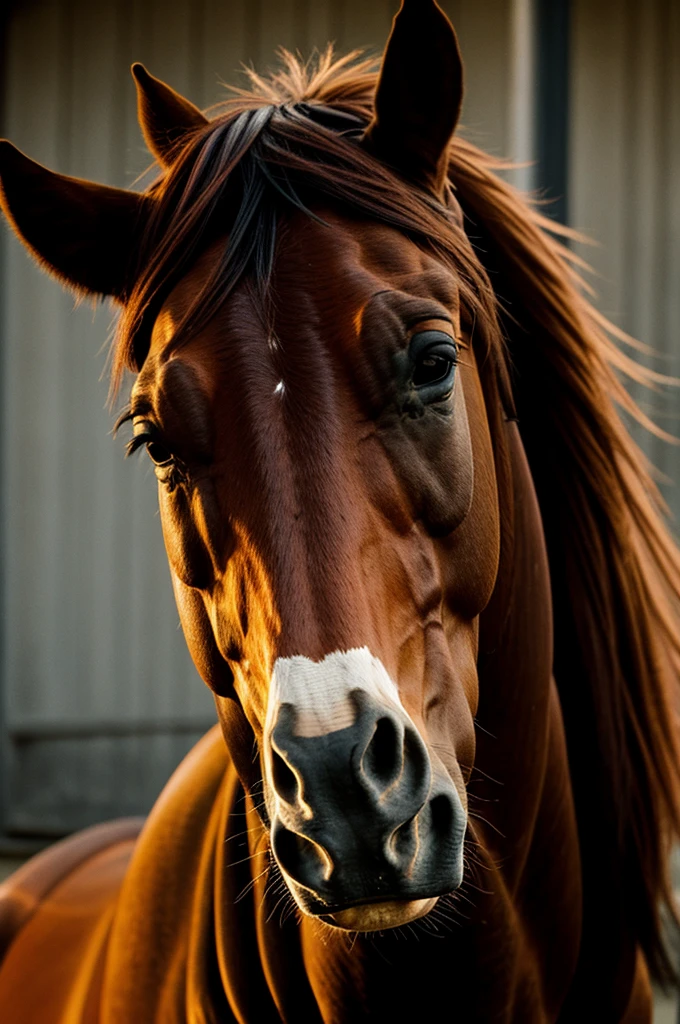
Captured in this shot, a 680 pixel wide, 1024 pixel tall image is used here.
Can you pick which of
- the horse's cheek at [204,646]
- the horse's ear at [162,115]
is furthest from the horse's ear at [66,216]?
the horse's cheek at [204,646]

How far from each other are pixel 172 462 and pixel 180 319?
0.17 m

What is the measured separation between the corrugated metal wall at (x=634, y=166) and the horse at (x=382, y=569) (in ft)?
10.2

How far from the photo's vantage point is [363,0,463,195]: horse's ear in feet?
4.17

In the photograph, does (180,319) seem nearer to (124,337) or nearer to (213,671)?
(124,337)

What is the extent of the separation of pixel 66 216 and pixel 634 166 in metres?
3.90

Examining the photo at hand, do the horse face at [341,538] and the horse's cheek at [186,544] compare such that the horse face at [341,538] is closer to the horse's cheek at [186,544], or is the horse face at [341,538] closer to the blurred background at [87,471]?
the horse's cheek at [186,544]

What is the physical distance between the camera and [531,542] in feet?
4.73

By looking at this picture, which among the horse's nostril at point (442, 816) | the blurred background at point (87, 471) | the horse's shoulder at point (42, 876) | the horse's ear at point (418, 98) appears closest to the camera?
the horse's nostril at point (442, 816)

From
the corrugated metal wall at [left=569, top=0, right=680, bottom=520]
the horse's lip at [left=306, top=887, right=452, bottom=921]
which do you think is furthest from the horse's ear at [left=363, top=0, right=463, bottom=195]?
the corrugated metal wall at [left=569, top=0, right=680, bottom=520]

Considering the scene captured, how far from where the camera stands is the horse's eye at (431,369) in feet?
3.85

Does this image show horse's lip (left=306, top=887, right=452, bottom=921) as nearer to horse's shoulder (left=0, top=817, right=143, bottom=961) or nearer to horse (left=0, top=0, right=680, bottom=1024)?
horse (left=0, top=0, right=680, bottom=1024)

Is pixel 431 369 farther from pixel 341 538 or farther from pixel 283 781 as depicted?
pixel 283 781

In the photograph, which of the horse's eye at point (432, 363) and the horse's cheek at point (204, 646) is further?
the horse's cheek at point (204, 646)

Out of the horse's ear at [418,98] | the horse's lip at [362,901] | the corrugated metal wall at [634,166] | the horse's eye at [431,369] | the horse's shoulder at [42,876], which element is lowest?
the horse's shoulder at [42,876]
